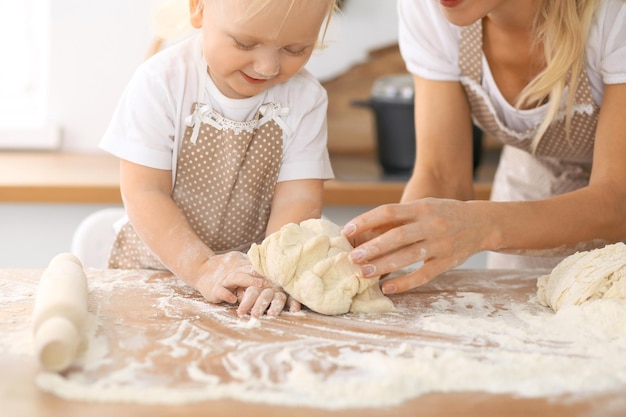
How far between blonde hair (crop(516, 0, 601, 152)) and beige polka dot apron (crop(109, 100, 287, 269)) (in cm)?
48

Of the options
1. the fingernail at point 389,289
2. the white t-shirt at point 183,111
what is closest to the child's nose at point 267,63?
the white t-shirt at point 183,111

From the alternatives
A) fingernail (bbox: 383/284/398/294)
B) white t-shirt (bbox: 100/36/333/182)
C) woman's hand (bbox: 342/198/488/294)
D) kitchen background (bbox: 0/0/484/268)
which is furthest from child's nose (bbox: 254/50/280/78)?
kitchen background (bbox: 0/0/484/268)

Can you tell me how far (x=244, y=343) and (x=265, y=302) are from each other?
16cm

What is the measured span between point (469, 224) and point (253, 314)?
37 cm

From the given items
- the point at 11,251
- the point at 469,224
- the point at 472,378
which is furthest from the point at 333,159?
the point at 472,378

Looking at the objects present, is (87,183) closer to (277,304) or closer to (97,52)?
(97,52)

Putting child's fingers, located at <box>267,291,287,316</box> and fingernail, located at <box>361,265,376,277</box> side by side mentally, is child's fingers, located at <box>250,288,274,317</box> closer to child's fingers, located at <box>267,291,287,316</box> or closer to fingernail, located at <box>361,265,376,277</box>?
child's fingers, located at <box>267,291,287,316</box>

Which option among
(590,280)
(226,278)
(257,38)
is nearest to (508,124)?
(590,280)

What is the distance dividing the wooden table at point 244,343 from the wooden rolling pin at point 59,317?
0.10ft

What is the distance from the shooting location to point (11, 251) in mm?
2479

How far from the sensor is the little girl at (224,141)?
1243mm

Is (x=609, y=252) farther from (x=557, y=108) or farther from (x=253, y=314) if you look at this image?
(x=253, y=314)

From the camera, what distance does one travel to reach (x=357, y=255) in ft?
3.87

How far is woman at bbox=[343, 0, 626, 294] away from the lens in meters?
1.24
